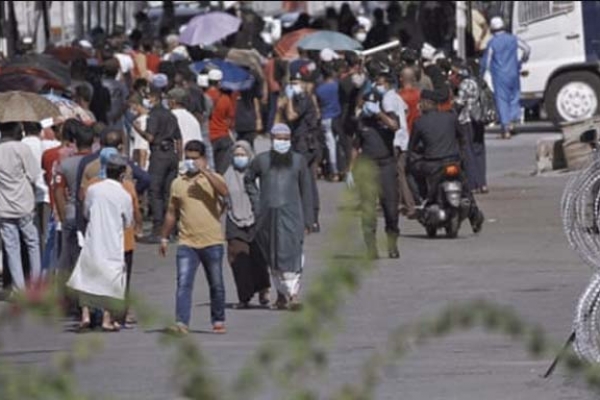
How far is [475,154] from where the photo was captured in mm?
24625

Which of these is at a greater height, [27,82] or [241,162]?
[27,82]

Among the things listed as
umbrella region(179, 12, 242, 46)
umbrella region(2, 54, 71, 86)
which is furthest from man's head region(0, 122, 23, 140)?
umbrella region(179, 12, 242, 46)

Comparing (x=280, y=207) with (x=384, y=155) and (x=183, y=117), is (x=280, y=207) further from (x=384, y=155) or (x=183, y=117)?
(x=183, y=117)

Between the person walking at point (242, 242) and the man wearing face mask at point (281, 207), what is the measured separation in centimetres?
7

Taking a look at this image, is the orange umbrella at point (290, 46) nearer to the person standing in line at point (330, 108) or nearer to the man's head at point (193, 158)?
the person standing in line at point (330, 108)

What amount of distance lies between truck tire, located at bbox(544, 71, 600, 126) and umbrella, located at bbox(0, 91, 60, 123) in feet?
50.3

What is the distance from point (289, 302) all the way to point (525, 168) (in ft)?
45.2

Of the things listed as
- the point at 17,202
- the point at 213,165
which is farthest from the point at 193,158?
the point at 213,165

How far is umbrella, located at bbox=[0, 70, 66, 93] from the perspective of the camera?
21234mm

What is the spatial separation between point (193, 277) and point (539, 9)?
19.8m

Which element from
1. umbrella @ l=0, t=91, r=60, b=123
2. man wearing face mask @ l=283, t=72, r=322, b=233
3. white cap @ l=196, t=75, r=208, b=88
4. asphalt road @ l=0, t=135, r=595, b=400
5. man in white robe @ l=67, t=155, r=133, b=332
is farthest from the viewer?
man wearing face mask @ l=283, t=72, r=322, b=233

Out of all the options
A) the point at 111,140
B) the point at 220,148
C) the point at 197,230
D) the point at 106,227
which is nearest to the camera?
the point at 106,227

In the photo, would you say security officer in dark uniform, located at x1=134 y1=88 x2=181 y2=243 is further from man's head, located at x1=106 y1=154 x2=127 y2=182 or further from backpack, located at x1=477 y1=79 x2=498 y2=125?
man's head, located at x1=106 y1=154 x2=127 y2=182

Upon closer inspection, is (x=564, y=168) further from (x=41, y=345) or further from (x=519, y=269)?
(x=41, y=345)
